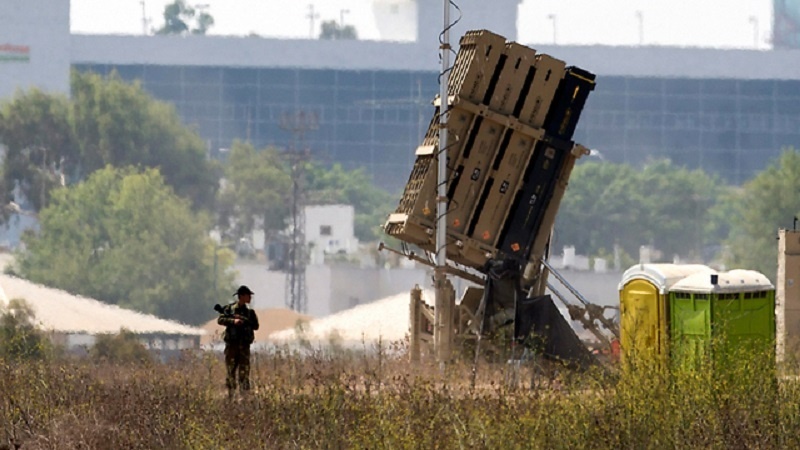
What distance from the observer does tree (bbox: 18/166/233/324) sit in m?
72.3

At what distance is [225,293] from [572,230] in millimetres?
36940

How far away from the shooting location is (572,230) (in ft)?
358

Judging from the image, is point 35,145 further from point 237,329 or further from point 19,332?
point 237,329

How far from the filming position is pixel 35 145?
92.6 m

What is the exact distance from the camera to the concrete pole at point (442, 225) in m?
26.5

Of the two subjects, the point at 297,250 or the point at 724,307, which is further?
the point at 297,250

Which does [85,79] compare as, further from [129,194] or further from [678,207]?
[678,207]

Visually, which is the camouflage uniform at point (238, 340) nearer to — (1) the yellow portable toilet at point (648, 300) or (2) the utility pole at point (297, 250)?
(1) the yellow portable toilet at point (648, 300)

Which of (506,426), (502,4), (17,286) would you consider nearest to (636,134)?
(502,4)

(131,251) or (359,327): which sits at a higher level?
(131,251)

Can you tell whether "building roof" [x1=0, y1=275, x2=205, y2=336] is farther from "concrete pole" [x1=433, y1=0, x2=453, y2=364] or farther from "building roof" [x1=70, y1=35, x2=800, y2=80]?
"building roof" [x1=70, y1=35, x2=800, y2=80]

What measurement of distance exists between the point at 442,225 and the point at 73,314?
21.9 metres

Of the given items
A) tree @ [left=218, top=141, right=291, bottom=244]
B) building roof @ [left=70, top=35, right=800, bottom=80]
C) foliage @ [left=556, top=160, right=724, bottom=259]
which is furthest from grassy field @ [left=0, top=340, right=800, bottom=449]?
building roof @ [left=70, top=35, right=800, bottom=80]

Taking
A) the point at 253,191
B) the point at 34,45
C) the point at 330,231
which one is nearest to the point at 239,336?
the point at 253,191
